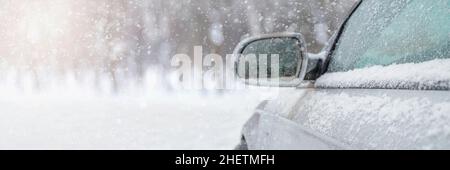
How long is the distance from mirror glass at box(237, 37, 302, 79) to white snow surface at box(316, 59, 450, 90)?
1.01 ft

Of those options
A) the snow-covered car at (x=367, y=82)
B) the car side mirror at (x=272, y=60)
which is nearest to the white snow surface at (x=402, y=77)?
the snow-covered car at (x=367, y=82)

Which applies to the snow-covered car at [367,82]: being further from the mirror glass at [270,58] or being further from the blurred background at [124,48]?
the blurred background at [124,48]

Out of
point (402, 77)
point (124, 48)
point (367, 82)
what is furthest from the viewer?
point (124, 48)

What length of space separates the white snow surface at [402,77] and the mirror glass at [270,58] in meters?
0.31

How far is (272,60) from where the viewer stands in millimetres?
2430

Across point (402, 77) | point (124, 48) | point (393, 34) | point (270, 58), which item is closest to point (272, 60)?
point (270, 58)

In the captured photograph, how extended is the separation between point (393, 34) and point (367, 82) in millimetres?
288

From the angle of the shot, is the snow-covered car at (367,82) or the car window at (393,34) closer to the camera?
the snow-covered car at (367,82)

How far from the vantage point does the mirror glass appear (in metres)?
2.25

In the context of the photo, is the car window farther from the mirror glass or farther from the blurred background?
the blurred background

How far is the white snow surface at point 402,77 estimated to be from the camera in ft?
3.96

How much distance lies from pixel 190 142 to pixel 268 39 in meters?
6.97

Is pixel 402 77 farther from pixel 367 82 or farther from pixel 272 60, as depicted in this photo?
pixel 272 60

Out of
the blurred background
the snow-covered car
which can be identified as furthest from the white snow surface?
the blurred background
